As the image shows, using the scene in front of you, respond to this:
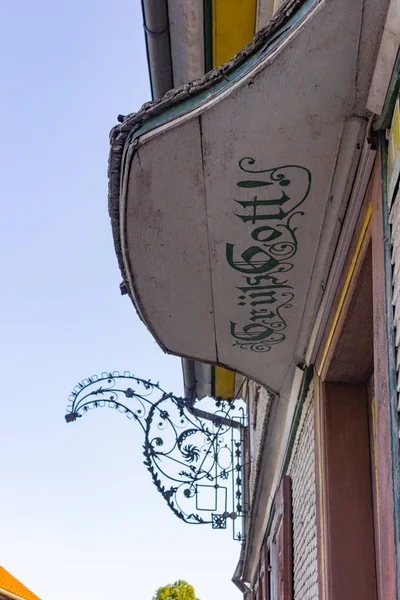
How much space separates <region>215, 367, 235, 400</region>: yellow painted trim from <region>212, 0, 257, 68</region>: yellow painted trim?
4048 millimetres

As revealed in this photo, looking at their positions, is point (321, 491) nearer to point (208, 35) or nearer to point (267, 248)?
point (267, 248)

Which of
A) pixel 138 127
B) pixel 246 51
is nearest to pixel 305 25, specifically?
pixel 246 51

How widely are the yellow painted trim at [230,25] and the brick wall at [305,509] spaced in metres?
2.44

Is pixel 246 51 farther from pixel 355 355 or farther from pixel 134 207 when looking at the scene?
pixel 355 355

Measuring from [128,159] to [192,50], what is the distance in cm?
299

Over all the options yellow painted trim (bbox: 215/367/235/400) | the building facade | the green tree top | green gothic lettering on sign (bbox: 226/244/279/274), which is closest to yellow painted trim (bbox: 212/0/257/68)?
the building facade

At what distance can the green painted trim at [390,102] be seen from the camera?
7.97 ft

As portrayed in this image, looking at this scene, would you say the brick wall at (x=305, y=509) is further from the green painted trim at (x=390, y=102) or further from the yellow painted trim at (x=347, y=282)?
the green painted trim at (x=390, y=102)

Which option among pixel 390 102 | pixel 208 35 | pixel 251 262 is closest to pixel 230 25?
pixel 208 35

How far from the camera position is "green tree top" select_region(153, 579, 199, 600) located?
27.9m

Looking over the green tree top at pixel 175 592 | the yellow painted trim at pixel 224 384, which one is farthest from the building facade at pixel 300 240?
the green tree top at pixel 175 592

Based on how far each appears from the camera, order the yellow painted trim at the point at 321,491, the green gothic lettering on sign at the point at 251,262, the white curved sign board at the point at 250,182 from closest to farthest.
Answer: the white curved sign board at the point at 250,182, the green gothic lettering on sign at the point at 251,262, the yellow painted trim at the point at 321,491

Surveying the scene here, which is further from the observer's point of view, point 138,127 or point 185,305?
point 185,305

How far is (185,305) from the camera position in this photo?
13.3 ft
